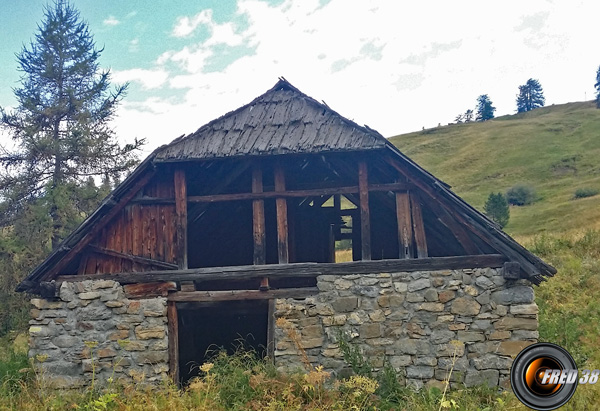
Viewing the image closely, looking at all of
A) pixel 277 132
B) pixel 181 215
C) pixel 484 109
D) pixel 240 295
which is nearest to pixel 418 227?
pixel 277 132

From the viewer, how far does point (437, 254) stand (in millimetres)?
8344

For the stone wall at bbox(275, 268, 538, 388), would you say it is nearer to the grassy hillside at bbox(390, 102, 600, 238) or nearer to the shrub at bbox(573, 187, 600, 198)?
the grassy hillside at bbox(390, 102, 600, 238)

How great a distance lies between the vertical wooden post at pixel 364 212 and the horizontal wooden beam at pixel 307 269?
9.7 inches

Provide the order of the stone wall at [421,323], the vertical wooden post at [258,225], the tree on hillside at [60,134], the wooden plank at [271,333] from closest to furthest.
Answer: the stone wall at [421,323], the wooden plank at [271,333], the vertical wooden post at [258,225], the tree on hillside at [60,134]

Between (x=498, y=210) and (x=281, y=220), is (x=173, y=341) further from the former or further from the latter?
(x=498, y=210)

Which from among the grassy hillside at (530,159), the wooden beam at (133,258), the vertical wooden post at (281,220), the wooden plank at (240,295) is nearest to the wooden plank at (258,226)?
the vertical wooden post at (281,220)

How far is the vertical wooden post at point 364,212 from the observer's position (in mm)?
7039

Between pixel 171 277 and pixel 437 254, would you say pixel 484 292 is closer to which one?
pixel 437 254

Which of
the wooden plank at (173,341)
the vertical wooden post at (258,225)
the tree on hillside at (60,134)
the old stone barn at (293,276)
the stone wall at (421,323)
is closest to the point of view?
the stone wall at (421,323)

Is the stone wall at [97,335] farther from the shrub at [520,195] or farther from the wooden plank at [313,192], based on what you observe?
the shrub at [520,195]

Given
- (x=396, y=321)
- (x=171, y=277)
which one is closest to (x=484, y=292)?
(x=396, y=321)

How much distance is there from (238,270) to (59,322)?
2.97 m

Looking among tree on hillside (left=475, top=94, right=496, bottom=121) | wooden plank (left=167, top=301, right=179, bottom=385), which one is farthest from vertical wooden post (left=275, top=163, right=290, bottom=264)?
tree on hillside (left=475, top=94, right=496, bottom=121)

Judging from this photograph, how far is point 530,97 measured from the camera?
8188cm
